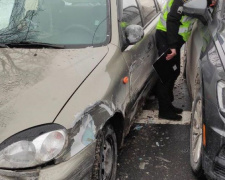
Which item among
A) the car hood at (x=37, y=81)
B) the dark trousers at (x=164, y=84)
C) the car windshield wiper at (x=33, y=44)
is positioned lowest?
the dark trousers at (x=164, y=84)

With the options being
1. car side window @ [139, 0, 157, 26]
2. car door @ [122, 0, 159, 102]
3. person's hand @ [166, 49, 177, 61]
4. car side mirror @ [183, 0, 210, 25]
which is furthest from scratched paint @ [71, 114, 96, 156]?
car side window @ [139, 0, 157, 26]

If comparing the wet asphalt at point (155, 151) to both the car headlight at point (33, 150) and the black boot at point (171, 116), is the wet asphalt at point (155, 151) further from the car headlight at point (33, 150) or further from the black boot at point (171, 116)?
the car headlight at point (33, 150)

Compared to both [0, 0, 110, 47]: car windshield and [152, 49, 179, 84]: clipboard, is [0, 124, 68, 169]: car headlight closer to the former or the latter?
[0, 0, 110, 47]: car windshield

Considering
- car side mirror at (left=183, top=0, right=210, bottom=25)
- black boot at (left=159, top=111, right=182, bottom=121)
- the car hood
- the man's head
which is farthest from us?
black boot at (left=159, top=111, right=182, bottom=121)

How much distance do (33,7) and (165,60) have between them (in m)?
1.58

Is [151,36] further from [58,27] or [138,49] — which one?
[58,27]

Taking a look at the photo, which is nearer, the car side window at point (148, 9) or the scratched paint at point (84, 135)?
the scratched paint at point (84, 135)

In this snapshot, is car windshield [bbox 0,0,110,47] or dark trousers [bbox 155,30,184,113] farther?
dark trousers [bbox 155,30,184,113]

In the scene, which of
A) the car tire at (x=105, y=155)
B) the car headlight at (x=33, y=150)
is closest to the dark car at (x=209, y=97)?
the car tire at (x=105, y=155)

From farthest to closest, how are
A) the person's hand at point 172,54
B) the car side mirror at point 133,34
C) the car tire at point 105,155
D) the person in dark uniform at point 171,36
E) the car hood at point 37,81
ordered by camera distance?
the person's hand at point 172,54, the person in dark uniform at point 171,36, the car side mirror at point 133,34, the car tire at point 105,155, the car hood at point 37,81

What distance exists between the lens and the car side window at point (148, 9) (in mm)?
4255

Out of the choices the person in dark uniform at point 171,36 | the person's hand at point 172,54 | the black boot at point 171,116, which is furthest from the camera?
the black boot at point 171,116

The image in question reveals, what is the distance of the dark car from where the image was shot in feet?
7.98

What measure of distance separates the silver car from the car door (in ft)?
0.04
